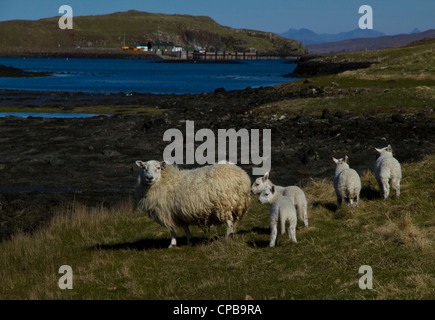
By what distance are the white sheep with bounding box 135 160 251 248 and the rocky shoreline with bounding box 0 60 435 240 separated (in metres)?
5.58

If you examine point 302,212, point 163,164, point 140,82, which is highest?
point 140,82

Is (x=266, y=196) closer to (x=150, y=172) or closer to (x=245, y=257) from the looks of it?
(x=245, y=257)

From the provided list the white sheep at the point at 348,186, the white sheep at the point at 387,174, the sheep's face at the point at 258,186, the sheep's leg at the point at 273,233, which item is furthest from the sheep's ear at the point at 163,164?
the white sheep at the point at 387,174

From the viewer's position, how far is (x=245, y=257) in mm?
10492

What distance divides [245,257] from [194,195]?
6.67ft

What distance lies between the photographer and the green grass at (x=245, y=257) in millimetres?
8727

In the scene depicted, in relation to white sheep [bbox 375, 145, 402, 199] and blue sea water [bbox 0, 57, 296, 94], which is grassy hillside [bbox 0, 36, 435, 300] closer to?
white sheep [bbox 375, 145, 402, 199]

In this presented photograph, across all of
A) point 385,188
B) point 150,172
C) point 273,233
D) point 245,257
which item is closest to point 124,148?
point 150,172

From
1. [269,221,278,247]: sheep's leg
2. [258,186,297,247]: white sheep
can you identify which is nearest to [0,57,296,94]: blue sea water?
[258,186,297,247]: white sheep

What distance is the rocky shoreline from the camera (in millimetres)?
19484

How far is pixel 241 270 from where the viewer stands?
988 centimetres

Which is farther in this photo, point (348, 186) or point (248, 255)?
point (348, 186)

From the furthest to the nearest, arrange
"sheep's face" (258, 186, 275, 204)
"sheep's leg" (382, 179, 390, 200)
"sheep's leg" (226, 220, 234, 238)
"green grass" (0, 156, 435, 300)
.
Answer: "sheep's leg" (382, 179, 390, 200), "sheep's leg" (226, 220, 234, 238), "sheep's face" (258, 186, 275, 204), "green grass" (0, 156, 435, 300)
